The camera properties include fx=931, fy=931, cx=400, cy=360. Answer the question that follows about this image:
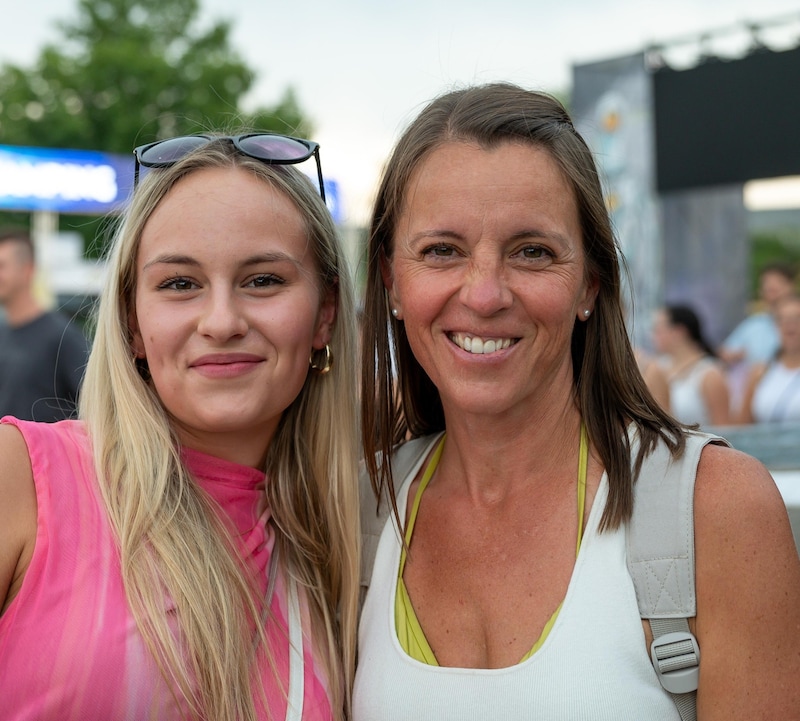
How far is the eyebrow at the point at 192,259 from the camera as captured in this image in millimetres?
2270

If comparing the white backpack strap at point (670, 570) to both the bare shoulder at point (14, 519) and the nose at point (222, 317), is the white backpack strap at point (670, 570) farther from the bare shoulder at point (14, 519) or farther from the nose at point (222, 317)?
the bare shoulder at point (14, 519)

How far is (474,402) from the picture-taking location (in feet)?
7.31

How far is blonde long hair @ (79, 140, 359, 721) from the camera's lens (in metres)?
2.12

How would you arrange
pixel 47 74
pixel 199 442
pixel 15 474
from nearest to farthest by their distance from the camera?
1. pixel 15 474
2. pixel 199 442
3. pixel 47 74

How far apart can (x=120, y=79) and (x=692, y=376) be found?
35117mm

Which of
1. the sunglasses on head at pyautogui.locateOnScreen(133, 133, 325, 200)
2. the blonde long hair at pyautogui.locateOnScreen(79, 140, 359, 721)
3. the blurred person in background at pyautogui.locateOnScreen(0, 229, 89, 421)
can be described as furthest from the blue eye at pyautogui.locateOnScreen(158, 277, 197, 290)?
the blurred person in background at pyautogui.locateOnScreen(0, 229, 89, 421)

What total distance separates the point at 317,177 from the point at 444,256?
62 cm

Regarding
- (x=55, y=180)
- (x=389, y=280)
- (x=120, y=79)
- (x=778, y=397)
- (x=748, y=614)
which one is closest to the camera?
(x=748, y=614)

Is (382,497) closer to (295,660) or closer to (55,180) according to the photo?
(295,660)

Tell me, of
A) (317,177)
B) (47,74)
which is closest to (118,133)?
(47,74)

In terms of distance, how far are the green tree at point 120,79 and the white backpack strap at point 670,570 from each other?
34273 millimetres

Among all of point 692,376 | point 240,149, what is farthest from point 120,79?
point 240,149

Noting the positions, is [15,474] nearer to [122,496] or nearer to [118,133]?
[122,496]

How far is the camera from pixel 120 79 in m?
37.5
